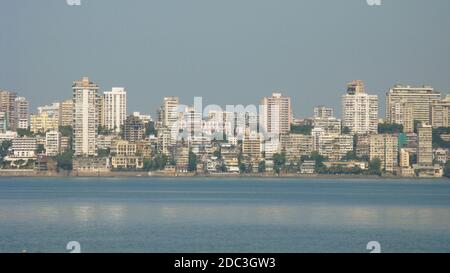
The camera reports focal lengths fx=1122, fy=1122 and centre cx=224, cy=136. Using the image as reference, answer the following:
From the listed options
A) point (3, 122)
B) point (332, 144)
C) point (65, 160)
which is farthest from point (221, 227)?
point (3, 122)

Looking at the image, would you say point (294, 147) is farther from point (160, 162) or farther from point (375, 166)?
point (160, 162)

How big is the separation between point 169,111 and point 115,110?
410 cm

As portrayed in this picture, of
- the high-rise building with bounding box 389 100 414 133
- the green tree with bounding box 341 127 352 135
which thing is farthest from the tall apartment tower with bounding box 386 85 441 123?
the green tree with bounding box 341 127 352 135

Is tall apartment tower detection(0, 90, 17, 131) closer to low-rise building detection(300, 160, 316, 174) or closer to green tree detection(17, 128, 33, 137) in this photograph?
green tree detection(17, 128, 33, 137)

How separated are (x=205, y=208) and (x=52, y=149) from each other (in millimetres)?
37924

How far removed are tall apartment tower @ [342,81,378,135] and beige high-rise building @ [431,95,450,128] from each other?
314cm

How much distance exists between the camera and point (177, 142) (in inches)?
2351

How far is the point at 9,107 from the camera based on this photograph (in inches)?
2584

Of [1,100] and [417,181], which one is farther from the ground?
[1,100]

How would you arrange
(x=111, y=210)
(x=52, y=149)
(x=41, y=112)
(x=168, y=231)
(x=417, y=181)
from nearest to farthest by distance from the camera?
(x=168, y=231), (x=111, y=210), (x=417, y=181), (x=52, y=149), (x=41, y=112)

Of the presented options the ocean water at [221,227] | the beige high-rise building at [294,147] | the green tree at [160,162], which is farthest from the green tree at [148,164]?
the ocean water at [221,227]

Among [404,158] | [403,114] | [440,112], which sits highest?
[440,112]
